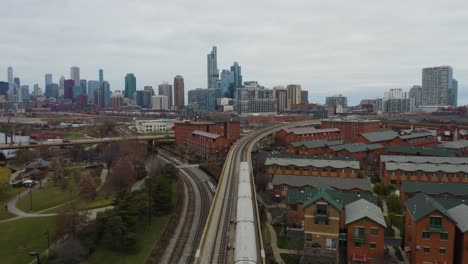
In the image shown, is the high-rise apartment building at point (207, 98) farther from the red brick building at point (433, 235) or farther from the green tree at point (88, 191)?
the red brick building at point (433, 235)

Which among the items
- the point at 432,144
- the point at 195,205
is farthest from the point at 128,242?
the point at 432,144

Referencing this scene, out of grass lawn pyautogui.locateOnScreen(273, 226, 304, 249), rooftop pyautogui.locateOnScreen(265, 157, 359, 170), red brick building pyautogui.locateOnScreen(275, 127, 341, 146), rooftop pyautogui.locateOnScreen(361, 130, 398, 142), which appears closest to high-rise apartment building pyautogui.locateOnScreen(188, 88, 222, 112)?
red brick building pyautogui.locateOnScreen(275, 127, 341, 146)

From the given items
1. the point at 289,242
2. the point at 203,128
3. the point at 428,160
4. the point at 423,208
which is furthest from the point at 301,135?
the point at 423,208

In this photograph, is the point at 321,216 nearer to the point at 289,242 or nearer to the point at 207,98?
the point at 289,242

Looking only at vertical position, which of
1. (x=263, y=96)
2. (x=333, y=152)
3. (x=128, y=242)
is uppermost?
(x=263, y=96)

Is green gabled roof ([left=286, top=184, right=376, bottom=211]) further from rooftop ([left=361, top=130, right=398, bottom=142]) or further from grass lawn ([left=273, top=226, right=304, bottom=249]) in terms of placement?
rooftop ([left=361, top=130, right=398, bottom=142])

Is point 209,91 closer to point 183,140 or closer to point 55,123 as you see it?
point 55,123

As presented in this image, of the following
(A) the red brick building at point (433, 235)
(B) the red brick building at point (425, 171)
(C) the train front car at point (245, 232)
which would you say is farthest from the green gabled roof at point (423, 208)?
(B) the red brick building at point (425, 171)
